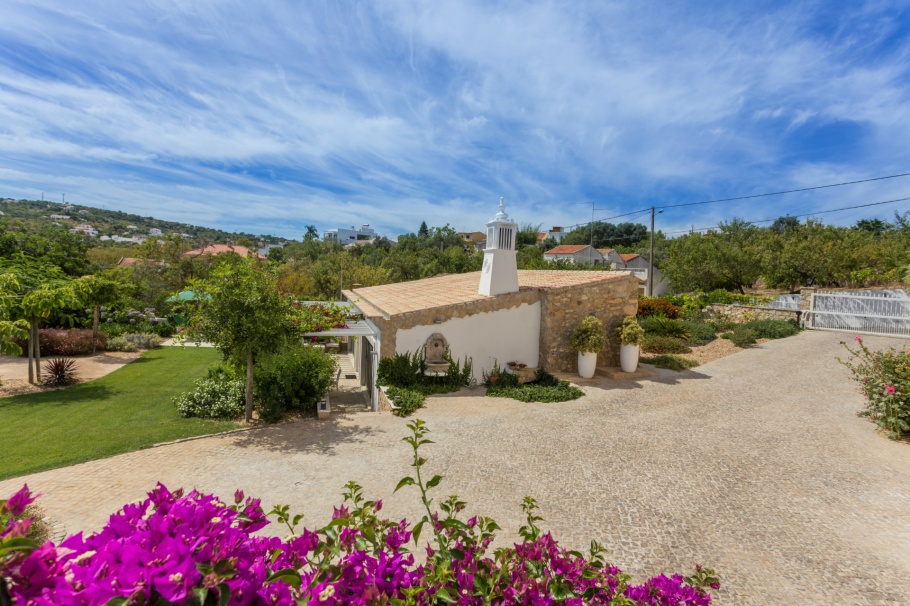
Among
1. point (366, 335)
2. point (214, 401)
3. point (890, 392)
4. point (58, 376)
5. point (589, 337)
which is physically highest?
point (589, 337)

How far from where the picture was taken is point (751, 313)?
23156 mm

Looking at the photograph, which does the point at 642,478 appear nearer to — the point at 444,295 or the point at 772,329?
the point at 444,295

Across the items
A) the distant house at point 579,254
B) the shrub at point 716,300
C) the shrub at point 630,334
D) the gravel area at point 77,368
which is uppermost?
the distant house at point 579,254

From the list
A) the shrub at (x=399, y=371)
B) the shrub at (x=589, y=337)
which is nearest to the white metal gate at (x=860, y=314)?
the shrub at (x=589, y=337)

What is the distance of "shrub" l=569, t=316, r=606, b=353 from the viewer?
43.3 feet

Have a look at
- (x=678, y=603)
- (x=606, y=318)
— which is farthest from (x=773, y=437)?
(x=678, y=603)

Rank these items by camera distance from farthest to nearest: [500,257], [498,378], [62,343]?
[62,343]
[500,257]
[498,378]

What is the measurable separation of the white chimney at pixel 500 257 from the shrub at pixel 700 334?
10.5 metres

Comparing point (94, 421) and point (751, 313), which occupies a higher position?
point (751, 313)

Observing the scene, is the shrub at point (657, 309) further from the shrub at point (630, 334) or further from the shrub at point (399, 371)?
the shrub at point (399, 371)

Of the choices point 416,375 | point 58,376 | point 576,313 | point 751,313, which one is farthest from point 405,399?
point 751,313

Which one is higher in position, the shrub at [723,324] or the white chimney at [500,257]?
the white chimney at [500,257]

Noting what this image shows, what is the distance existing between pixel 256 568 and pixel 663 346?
1862cm

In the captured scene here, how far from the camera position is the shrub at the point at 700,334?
63.7 ft
